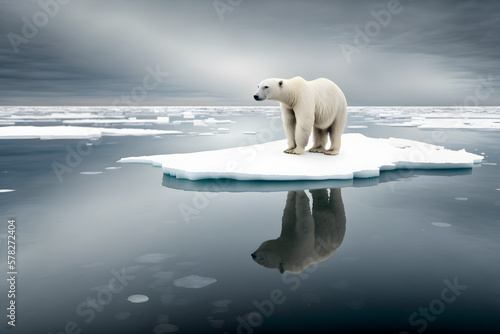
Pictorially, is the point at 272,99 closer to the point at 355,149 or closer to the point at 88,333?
the point at 355,149

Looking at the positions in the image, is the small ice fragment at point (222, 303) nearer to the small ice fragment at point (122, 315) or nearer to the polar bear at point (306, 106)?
the small ice fragment at point (122, 315)

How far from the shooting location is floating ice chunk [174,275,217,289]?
273 cm

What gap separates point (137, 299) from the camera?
253cm

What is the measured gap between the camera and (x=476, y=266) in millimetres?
3031

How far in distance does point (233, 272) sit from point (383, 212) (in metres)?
2.54

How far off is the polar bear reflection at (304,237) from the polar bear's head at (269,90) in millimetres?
2287

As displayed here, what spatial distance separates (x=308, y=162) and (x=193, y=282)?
4.45 meters

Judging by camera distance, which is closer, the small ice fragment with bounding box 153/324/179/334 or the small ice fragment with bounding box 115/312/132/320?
the small ice fragment with bounding box 153/324/179/334

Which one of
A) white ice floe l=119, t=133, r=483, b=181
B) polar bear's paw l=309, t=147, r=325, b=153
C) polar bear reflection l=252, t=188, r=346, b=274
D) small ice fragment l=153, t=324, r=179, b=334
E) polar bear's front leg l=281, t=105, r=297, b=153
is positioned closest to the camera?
small ice fragment l=153, t=324, r=179, b=334

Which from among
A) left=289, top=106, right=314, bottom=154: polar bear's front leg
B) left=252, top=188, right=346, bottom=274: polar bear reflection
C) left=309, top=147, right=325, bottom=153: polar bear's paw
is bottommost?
left=252, top=188, right=346, bottom=274: polar bear reflection

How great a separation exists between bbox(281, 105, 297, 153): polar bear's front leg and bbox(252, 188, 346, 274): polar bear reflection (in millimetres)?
2366
